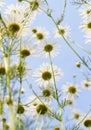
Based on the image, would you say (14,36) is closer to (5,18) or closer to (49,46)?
(5,18)

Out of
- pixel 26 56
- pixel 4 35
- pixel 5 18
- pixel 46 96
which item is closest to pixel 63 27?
pixel 46 96

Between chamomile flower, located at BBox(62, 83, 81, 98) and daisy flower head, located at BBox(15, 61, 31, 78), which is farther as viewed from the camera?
chamomile flower, located at BBox(62, 83, 81, 98)

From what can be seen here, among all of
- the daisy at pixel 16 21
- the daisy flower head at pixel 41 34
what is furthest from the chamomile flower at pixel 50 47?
the daisy at pixel 16 21

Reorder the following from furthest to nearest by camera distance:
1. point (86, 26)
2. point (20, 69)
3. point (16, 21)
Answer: point (86, 26) → point (16, 21) → point (20, 69)

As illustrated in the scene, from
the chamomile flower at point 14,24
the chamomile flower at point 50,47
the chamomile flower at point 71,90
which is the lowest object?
the chamomile flower at point 71,90

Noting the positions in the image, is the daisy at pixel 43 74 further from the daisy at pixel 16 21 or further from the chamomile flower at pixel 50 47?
the daisy at pixel 16 21

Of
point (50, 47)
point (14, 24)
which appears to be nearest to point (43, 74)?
point (50, 47)

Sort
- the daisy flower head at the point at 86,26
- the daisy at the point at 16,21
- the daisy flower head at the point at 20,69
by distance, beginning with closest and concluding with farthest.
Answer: the daisy flower head at the point at 20,69
the daisy at the point at 16,21
the daisy flower head at the point at 86,26

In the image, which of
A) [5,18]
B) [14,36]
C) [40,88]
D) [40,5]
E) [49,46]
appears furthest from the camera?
[49,46]

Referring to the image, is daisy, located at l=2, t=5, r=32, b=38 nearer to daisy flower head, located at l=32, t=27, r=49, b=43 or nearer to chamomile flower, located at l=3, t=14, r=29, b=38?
chamomile flower, located at l=3, t=14, r=29, b=38

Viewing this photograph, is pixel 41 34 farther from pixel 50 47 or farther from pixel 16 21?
pixel 16 21

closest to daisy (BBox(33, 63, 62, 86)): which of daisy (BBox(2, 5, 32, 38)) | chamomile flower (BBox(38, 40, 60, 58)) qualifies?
chamomile flower (BBox(38, 40, 60, 58))
